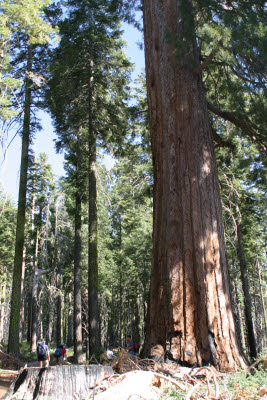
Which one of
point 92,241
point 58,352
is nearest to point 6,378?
point 58,352

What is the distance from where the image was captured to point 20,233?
14.1 metres

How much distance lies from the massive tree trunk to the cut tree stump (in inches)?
65.9

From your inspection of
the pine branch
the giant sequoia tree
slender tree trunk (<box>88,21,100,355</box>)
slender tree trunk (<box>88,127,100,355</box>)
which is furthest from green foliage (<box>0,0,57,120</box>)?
the pine branch

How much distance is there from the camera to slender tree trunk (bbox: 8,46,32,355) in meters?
13.2

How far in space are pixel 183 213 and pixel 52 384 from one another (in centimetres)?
292

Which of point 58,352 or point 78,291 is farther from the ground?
point 78,291

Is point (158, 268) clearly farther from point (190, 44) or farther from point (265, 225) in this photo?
point (265, 225)

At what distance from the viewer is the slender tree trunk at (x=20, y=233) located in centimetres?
1319

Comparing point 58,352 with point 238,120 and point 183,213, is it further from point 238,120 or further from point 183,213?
point 238,120

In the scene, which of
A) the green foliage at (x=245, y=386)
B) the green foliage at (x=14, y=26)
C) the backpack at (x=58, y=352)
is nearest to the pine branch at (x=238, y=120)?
the green foliage at (x=245, y=386)

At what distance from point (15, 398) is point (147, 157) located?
13700mm

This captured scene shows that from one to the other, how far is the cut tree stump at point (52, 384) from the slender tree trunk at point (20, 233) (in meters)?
11.1

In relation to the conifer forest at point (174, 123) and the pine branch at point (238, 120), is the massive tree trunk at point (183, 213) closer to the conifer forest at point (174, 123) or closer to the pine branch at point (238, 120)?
the conifer forest at point (174, 123)

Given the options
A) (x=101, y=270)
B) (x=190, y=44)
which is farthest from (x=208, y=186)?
(x=101, y=270)
